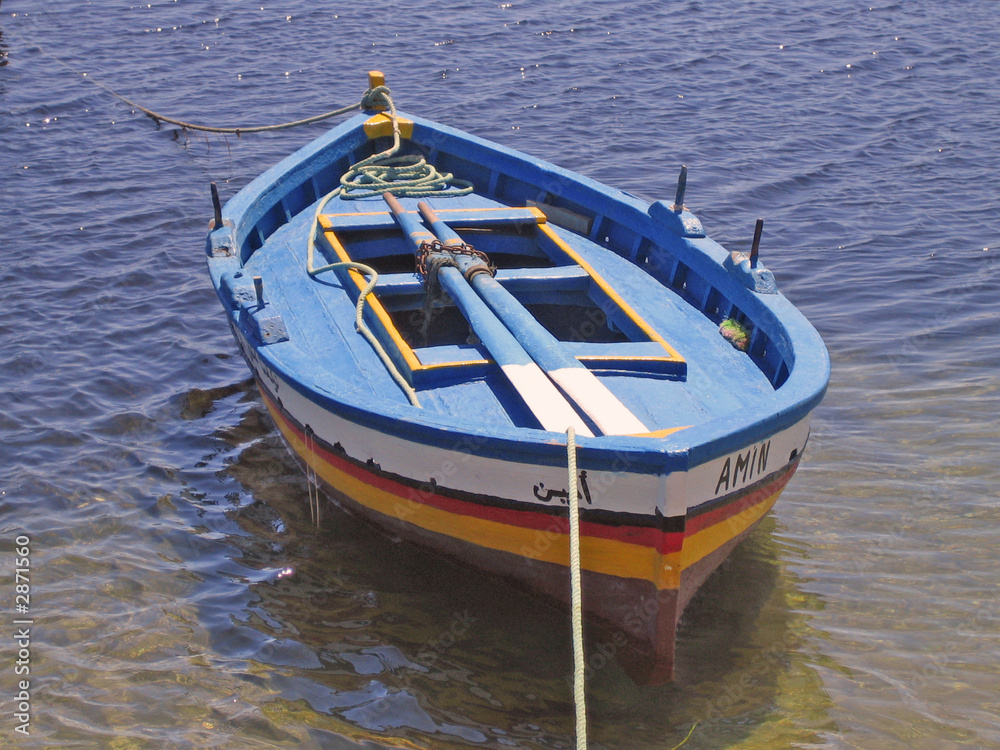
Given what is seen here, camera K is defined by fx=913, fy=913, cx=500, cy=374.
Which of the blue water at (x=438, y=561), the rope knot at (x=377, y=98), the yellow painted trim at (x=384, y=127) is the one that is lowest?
the blue water at (x=438, y=561)

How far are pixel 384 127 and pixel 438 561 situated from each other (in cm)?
444

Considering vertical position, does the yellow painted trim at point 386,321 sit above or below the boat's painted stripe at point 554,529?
above

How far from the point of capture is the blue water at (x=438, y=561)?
4363mm

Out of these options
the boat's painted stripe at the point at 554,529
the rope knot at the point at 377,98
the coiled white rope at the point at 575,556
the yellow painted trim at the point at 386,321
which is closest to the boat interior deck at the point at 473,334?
the yellow painted trim at the point at 386,321

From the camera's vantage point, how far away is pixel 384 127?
8.05 meters

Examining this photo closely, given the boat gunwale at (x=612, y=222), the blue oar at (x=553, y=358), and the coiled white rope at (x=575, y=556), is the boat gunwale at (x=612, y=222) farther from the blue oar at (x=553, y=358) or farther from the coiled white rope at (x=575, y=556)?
the blue oar at (x=553, y=358)

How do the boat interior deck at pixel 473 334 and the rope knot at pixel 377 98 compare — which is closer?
the boat interior deck at pixel 473 334

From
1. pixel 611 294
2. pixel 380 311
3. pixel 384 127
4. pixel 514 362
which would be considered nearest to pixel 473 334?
pixel 380 311

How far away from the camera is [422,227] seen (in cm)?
650

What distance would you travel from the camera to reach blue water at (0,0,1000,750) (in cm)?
436

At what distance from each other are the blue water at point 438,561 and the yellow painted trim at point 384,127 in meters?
2.26

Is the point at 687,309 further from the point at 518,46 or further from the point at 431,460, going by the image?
the point at 518,46

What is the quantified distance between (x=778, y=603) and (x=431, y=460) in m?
2.19

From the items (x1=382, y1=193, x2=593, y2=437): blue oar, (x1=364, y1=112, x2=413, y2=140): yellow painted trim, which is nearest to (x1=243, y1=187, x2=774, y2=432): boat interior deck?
(x1=382, y1=193, x2=593, y2=437): blue oar
